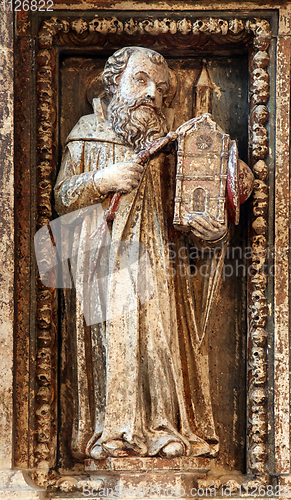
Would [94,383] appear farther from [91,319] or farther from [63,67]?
[63,67]

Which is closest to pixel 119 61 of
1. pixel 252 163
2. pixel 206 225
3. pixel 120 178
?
pixel 120 178

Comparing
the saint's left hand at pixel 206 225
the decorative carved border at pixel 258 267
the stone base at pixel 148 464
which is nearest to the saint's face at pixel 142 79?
the decorative carved border at pixel 258 267

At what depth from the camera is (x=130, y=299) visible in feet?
13.6

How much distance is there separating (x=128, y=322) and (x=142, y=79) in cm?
118

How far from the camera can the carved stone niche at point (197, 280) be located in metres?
4.12

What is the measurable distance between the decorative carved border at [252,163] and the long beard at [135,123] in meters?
0.34

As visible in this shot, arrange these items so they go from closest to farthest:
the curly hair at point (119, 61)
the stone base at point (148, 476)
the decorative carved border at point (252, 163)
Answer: the stone base at point (148, 476), the decorative carved border at point (252, 163), the curly hair at point (119, 61)

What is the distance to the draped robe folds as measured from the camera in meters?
4.07

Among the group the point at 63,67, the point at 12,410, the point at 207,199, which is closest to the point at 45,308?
the point at 12,410

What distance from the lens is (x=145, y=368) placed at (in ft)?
13.6

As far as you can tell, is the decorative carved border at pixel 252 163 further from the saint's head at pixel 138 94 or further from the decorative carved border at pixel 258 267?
the saint's head at pixel 138 94

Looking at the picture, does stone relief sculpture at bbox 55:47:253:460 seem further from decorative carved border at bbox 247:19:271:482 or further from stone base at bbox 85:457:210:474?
decorative carved border at bbox 247:19:271:482

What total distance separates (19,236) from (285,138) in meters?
1.36

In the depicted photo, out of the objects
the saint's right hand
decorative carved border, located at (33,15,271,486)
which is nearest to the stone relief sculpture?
the saint's right hand
